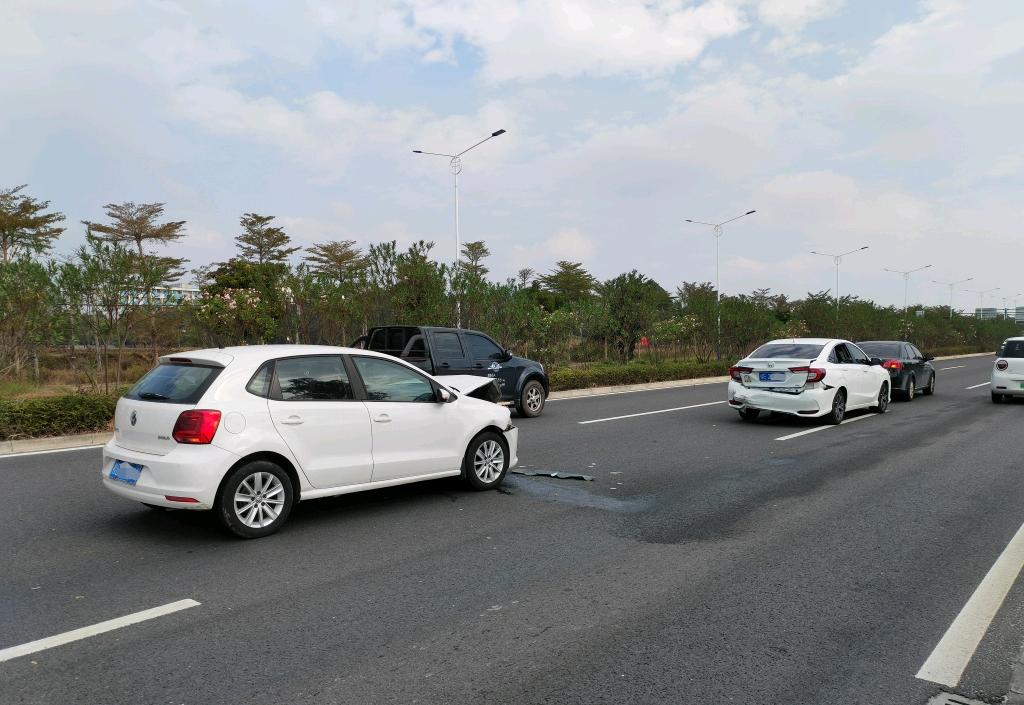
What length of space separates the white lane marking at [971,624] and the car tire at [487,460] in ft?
14.6

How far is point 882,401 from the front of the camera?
1559 centimetres

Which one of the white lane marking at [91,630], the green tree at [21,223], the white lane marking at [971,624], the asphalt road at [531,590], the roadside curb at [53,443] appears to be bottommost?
the white lane marking at [971,624]

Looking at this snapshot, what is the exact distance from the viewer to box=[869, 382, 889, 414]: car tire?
610 inches

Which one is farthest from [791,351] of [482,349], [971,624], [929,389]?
[971,624]

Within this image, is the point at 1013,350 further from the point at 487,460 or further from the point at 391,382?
the point at 391,382

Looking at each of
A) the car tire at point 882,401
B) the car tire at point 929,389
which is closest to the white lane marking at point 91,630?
the car tire at point 882,401

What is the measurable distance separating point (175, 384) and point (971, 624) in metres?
5.88

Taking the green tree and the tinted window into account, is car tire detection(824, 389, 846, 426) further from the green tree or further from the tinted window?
the green tree

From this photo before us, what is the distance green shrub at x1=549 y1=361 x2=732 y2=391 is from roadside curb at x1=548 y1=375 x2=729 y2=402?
15 centimetres

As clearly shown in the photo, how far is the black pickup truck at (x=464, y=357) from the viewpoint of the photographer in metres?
12.8

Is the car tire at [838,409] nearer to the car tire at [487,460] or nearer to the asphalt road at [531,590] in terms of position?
the asphalt road at [531,590]

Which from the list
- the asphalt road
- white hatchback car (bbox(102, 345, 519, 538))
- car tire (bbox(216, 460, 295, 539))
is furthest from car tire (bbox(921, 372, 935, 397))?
car tire (bbox(216, 460, 295, 539))

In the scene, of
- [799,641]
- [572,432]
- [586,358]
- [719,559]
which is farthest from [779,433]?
[586,358]

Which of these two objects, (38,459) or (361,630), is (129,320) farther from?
(361,630)
